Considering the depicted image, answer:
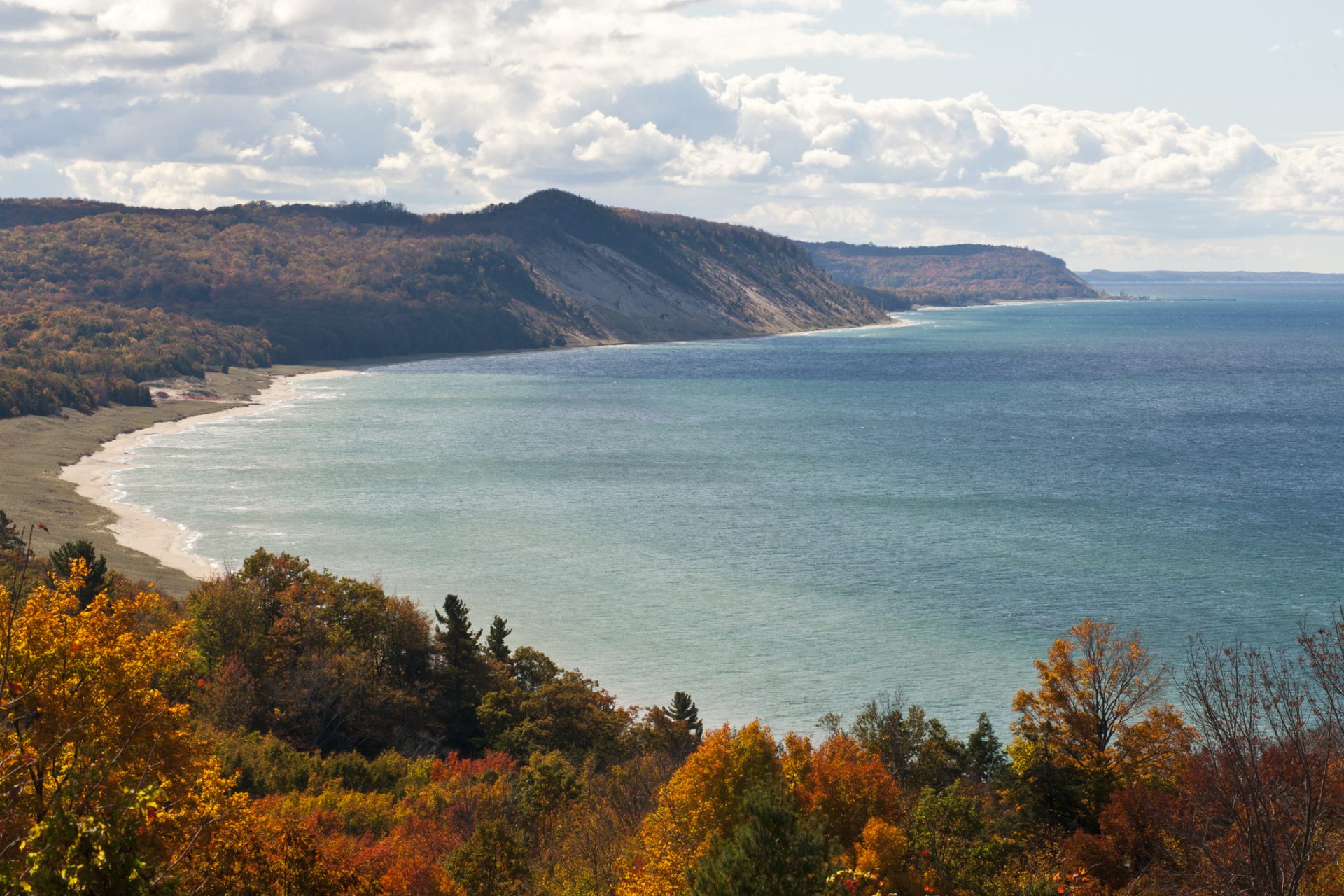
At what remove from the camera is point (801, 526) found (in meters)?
85.1

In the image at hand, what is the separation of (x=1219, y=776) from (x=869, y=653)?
35304mm

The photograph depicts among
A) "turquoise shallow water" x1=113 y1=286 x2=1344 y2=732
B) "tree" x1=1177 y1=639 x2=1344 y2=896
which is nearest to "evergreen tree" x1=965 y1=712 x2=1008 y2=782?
"turquoise shallow water" x1=113 y1=286 x2=1344 y2=732

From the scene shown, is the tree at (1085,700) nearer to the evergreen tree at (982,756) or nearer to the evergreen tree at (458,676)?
the evergreen tree at (982,756)

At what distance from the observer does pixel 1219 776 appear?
22.0 meters

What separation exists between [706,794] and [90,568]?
106 feet

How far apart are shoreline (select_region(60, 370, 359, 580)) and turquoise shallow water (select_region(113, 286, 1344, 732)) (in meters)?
1.98

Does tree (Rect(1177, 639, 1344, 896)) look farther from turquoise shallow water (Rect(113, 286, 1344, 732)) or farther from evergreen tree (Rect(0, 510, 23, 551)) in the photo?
evergreen tree (Rect(0, 510, 23, 551))

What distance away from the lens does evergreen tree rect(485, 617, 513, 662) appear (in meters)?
54.1

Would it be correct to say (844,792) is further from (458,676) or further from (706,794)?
(458,676)

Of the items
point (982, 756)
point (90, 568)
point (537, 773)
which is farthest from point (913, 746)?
point (90, 568)

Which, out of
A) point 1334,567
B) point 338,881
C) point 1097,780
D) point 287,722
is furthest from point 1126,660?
point 1334,567

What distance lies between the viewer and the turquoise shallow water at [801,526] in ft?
190

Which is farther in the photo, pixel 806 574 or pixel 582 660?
pixel 806 574

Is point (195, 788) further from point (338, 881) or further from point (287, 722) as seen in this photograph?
point (287, 722)
